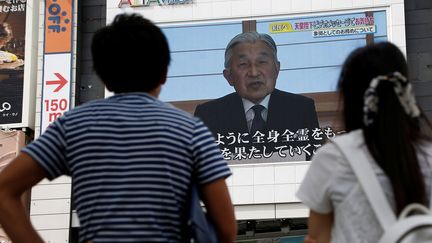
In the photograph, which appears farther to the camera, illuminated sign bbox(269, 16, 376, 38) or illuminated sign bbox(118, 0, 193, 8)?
illuminated sign bbox(118, 0, 193, 8)

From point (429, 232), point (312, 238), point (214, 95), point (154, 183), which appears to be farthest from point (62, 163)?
point (214, 95)

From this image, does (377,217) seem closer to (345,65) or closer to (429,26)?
(345,65)

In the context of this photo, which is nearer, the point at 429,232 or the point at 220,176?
the point at 429,232

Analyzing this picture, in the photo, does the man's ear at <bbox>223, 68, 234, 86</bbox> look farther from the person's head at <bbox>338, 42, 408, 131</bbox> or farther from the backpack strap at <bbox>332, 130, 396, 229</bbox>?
the backpack strap at <bbox>332, 130, 396, 229</bbox>

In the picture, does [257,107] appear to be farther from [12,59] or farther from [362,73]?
[362,73]

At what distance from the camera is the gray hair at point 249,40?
1466 centimetres

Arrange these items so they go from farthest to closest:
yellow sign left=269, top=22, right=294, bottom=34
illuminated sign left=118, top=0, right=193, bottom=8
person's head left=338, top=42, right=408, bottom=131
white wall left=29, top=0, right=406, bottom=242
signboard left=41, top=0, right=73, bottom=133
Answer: illuminated sign left=118, top=0, right=193, bottom=8 → signboard left=41, top=0, right=73, bottom=133 → yellow sign left=269, top=22, right=294, bottom=34 → white wall left=29, top=0, right=406, bottom=242 → person's head left=338, top=42, right=408, bottom=131

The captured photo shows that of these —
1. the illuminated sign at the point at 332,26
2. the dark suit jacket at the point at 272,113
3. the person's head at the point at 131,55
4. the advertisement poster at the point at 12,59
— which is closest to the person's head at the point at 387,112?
the person's head at the point at 131,55

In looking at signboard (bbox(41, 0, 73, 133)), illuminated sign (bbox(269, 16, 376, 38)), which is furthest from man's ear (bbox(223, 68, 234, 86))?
signboard (bbox(41, 0, 73, 133))

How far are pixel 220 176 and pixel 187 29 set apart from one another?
13598 mm

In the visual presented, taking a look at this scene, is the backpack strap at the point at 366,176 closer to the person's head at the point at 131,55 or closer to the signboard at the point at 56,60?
the person's head at the point at 131,55

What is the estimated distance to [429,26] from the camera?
1493cm

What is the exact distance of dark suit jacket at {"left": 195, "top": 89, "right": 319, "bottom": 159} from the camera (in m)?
14.3

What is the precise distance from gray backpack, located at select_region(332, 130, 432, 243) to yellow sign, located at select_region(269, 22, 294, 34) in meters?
13.1
